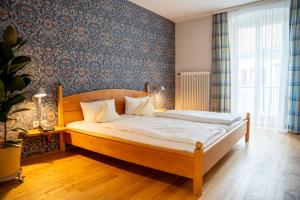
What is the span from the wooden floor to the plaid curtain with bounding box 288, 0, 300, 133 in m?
1.12

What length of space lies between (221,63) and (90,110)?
3138 millimetres

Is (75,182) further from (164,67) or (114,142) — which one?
(164,67)

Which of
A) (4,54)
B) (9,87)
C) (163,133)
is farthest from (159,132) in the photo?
(4,54)

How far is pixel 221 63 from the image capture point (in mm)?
4711

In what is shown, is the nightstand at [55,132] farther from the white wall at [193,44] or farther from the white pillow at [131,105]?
the white wall at [193,44]

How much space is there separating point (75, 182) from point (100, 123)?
96 cm

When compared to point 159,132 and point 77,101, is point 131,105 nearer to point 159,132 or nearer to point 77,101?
point 77,101

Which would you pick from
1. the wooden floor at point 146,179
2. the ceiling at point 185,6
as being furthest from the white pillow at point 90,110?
the ceiling at point 185,6

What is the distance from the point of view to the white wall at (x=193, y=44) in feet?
16.3

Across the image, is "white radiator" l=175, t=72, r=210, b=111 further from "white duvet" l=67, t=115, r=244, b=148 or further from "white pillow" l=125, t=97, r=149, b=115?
"white duvet" l=67, t=115, r=244, b=148

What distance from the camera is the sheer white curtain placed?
402cm

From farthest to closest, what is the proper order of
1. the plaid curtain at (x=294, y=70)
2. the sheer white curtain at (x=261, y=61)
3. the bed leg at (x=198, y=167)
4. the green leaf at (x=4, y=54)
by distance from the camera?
the sheer white curtain at (x=261, y=61) < the plaid curtain at (x=294, y=70) < the green leaf at (x=4, y=54) < the bed leg at (x=198, y=167)

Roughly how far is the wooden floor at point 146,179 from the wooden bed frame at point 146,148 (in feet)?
0.60

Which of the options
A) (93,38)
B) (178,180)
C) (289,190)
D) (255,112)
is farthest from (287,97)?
(93,38)
